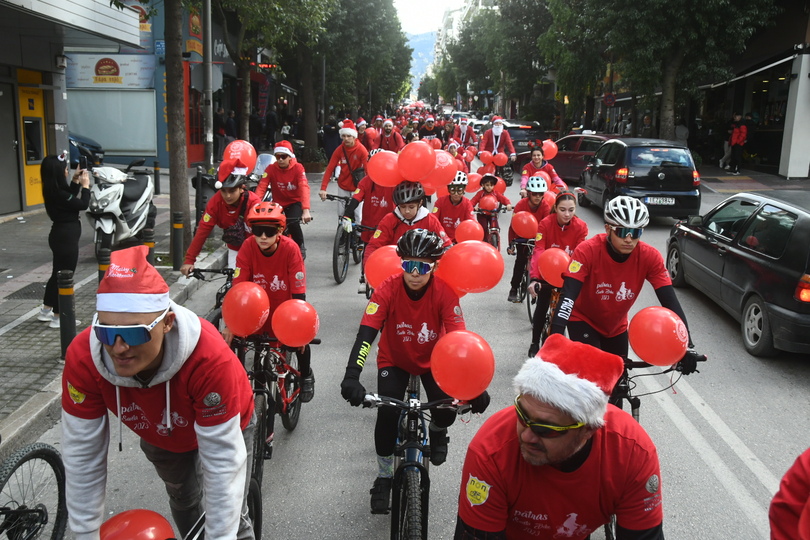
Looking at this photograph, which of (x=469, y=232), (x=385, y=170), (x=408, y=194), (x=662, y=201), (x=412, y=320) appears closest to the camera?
(x=412, y=320)

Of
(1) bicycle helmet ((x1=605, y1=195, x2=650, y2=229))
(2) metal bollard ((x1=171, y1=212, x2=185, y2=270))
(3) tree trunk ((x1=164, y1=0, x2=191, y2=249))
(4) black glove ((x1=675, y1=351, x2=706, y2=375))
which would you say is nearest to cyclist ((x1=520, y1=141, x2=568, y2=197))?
(2) metal bollard ((x1=171, y1=212, x2=185, y2=270))

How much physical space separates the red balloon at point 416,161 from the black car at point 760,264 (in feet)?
12.3

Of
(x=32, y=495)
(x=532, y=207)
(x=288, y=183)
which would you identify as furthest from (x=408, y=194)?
(x=32, y=495)

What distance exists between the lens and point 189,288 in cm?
968

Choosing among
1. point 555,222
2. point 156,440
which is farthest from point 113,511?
point 555,222

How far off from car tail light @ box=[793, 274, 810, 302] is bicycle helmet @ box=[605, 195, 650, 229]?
119 inches

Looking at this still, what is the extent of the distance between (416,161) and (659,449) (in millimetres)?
3907

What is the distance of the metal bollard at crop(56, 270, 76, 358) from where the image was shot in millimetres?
6266

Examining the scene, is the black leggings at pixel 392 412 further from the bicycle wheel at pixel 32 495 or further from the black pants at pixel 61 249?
the black pants at pixel 61 249

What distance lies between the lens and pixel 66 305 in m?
6.34

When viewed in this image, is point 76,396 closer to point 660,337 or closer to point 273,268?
point 273,268

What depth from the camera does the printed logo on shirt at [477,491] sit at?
2443 mm

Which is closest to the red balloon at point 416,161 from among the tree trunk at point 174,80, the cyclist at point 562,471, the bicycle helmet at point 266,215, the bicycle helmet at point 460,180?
the bicycle helmet at point 460,180

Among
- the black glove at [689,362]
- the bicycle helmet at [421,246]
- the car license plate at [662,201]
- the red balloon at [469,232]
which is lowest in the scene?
the black glove at [689,362]
